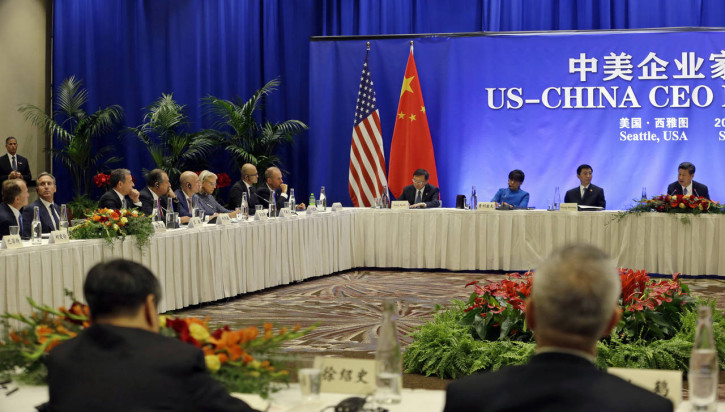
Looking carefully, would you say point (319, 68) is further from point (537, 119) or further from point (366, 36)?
point (537, 119)

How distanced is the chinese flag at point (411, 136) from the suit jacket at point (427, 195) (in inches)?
51.6

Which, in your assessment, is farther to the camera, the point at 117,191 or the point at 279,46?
the point at 279,46

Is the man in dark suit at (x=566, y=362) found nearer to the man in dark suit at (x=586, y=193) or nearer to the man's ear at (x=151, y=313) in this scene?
the man's ear at (x=151, y=313)

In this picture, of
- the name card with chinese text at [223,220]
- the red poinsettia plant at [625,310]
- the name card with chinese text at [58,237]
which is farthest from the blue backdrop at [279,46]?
the red poinsettia plant at [625,310]

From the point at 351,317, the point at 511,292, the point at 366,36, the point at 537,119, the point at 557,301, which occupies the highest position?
the point at 366,36

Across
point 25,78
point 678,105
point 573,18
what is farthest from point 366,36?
point 25,78

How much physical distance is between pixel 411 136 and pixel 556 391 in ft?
30.6

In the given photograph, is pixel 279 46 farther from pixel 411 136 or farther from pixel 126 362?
pixel 126 362

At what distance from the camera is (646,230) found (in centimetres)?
838

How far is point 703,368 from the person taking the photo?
6.28ft

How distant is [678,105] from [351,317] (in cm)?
550

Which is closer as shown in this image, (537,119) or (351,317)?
(351,317)

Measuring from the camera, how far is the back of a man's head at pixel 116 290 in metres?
1.80

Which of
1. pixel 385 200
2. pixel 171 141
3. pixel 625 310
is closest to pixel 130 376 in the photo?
pixel 625 310
